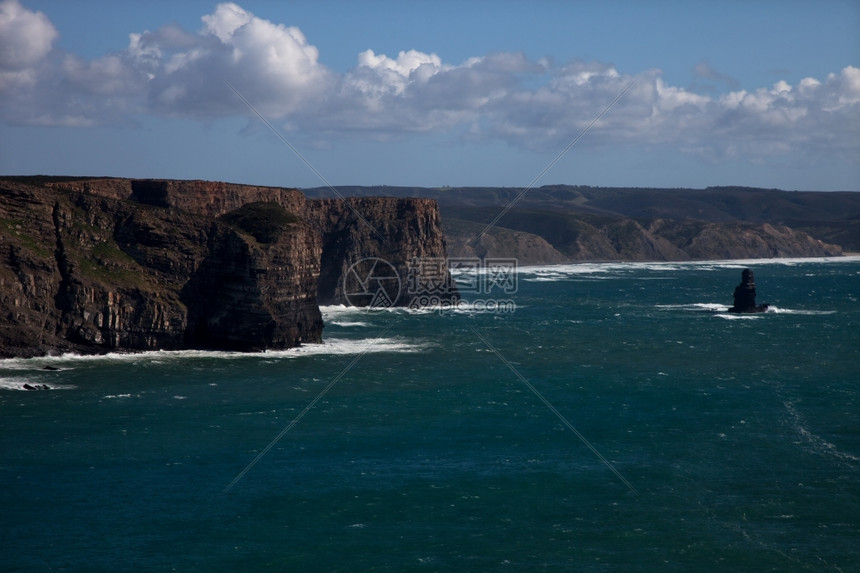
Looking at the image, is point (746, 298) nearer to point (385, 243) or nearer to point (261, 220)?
point (385, 243)

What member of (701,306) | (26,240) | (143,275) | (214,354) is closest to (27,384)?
(26,240)

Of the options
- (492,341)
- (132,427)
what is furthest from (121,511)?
(492,341)

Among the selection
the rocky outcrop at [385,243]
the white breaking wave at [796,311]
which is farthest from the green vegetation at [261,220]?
the white breaking wave at [796,311]

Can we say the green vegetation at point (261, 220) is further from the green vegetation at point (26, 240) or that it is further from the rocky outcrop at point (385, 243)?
the rocky outcrop at point (385, 243)

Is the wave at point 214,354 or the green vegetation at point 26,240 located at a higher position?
the green vegetation at point 26,240

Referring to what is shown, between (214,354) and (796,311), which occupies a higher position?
(796,311)

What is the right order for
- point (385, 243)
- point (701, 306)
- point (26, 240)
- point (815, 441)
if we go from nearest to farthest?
point (815, 441) < point (26, 240) < point (701, 306) < point (385, 243)

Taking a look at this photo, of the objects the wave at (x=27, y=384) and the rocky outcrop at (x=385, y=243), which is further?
the rocky outcrop at (x=385, y=243)
